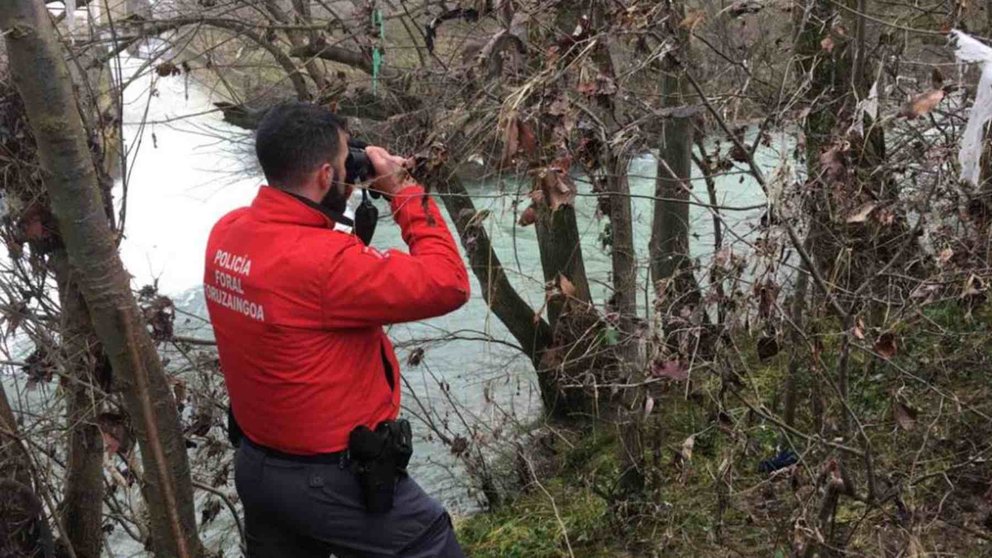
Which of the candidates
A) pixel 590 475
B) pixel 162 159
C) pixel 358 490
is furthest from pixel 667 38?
pixel 162 159

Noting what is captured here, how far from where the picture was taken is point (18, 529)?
335 centimetres

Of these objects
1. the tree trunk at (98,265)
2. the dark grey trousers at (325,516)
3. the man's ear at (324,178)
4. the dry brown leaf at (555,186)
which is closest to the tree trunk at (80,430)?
the tree trunk at (98,265)

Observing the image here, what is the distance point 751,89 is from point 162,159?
13.5m

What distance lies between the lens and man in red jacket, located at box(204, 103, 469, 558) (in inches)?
103

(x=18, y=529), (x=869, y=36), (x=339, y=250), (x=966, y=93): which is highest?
(x=869, y=36)

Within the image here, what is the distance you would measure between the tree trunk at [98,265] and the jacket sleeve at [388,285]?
0.52 metres

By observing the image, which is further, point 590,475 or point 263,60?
point 263,60

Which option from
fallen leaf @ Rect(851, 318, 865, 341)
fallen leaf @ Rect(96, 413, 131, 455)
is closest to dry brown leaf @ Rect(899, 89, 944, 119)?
fallen leaf @ Rect(851, 318, 865, 341)

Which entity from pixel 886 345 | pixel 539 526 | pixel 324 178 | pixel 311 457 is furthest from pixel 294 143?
pixel 539 526

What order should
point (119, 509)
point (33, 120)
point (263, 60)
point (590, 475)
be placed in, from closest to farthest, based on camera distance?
point (33, 120) → point (119, 509) → point (590, 475) → point (263, 60)

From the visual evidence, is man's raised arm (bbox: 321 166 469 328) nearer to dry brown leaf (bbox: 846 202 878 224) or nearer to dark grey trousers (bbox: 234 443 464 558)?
dark grey trousers (bbox: 234 443 464 558)

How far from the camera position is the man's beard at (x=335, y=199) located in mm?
2783

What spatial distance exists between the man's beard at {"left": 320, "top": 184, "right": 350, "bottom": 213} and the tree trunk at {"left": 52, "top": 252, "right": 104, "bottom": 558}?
3.39 ft

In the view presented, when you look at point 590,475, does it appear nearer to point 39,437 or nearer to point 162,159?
point 39,437
